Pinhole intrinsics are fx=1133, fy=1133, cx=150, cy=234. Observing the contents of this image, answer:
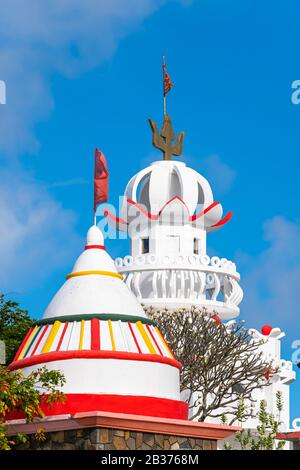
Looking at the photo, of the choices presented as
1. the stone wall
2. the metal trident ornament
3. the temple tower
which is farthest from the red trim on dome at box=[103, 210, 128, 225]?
the stone wall

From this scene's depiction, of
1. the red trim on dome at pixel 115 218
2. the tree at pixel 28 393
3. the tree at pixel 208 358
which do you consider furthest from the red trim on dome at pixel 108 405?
the red trim on dome at pixel 115 218

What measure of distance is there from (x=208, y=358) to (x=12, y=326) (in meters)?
7.58

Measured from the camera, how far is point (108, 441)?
18969 millimetres

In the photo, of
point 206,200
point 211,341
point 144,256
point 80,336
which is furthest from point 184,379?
point 80,336

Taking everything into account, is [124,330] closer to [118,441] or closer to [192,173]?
[118,441]

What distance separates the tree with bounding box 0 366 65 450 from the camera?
63.7 ft

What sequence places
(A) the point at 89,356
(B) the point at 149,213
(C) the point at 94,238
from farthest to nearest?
1. (B) the point at 149,213
2. (C) the point at 94,238
3. (A) the point at 89,356

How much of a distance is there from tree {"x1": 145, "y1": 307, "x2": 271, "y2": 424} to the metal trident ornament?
12.7 meters

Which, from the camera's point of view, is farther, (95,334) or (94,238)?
(94,238)

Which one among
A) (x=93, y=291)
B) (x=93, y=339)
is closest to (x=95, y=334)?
(x=93, y=339)

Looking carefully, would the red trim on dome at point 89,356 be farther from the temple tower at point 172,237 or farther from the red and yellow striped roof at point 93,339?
the temple tower at point 172,237

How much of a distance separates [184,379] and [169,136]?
61.7 ft

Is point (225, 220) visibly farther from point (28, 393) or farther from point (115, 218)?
point (28, 393)

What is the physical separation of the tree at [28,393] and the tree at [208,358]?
1864 cm
